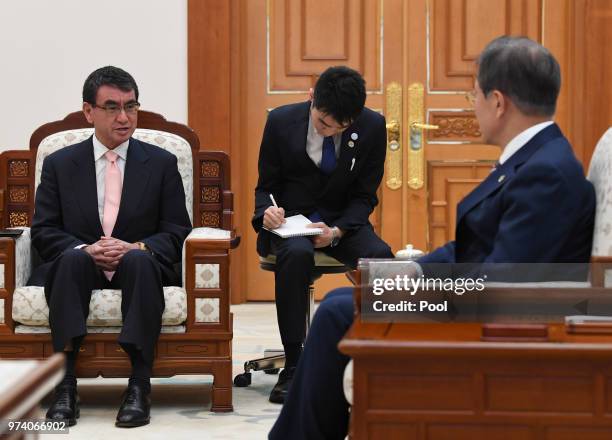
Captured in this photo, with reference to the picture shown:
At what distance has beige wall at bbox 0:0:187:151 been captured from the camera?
662 centimetres

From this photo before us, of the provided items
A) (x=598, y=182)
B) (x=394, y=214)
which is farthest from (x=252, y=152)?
(x=598, y=182)

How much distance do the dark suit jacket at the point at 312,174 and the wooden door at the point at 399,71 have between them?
6.61 ft

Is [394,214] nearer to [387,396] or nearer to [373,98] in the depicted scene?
[373,98]

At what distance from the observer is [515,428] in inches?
89.8

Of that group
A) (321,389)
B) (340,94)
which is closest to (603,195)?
(321,389)

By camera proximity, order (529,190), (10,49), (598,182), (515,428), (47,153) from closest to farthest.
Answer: (515,428)
(529,190)
(598,182)
(47,153)
(10,49)

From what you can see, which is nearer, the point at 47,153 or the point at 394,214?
the point at 47,153

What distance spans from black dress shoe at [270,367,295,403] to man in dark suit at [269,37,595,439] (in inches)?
51.2

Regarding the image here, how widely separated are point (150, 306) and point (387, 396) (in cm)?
195

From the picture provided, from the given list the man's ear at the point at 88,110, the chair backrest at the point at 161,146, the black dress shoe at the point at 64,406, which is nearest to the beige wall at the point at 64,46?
the chair backrest at the point at 161,146

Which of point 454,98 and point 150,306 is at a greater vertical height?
point 454,98

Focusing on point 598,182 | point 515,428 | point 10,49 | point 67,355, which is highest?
point 10,49

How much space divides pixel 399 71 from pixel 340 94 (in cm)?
246

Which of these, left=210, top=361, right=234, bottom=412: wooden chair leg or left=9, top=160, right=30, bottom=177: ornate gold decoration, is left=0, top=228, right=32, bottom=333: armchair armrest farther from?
left=210, top=361, right=234, bottom=412: wooden chair leg
